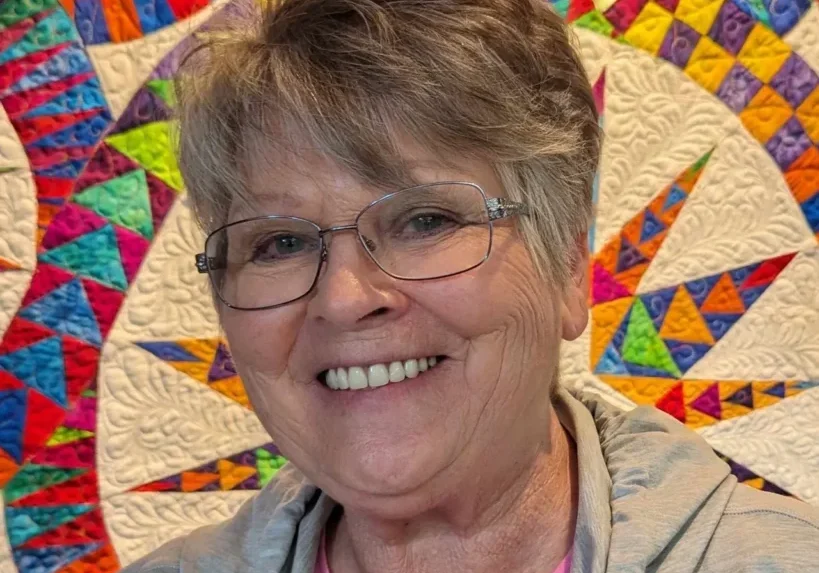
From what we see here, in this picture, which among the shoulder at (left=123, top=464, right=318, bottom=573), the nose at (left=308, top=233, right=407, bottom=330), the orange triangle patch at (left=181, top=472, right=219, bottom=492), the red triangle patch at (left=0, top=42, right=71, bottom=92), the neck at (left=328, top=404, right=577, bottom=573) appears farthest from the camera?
the orange triangle patch at (left=181, top=472, right=219, bottom=492)

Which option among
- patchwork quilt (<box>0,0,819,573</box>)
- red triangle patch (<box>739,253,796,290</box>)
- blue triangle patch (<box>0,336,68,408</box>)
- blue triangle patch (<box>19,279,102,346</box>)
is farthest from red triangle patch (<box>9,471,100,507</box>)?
red triangle patch (<box>739,253,796,290</box>)

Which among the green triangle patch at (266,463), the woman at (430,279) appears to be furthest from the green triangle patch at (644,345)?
the green triangle patch at (266,463)

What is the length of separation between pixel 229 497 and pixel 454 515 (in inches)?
29.0

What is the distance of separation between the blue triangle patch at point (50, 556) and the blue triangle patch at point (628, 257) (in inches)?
44.7

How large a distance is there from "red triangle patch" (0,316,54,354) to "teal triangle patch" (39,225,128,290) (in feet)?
0.38

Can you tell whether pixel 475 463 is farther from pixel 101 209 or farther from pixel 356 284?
pixel 101 209

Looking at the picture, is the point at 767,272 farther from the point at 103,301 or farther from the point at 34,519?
the point at 34,519

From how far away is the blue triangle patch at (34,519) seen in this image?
135cm

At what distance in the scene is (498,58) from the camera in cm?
77

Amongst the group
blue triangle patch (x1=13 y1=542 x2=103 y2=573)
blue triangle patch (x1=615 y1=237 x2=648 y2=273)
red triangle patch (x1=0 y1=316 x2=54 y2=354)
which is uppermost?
red triangle patch (x1=0 y1=316 x2=54 y2=354)

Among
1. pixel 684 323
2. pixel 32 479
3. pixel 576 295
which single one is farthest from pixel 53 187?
pixel 684 323

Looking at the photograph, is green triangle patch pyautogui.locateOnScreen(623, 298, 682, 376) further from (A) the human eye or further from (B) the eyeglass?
(A) the human eye

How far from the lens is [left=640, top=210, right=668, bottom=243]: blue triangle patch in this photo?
1.46 meters

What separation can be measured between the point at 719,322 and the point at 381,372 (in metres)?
0.94
